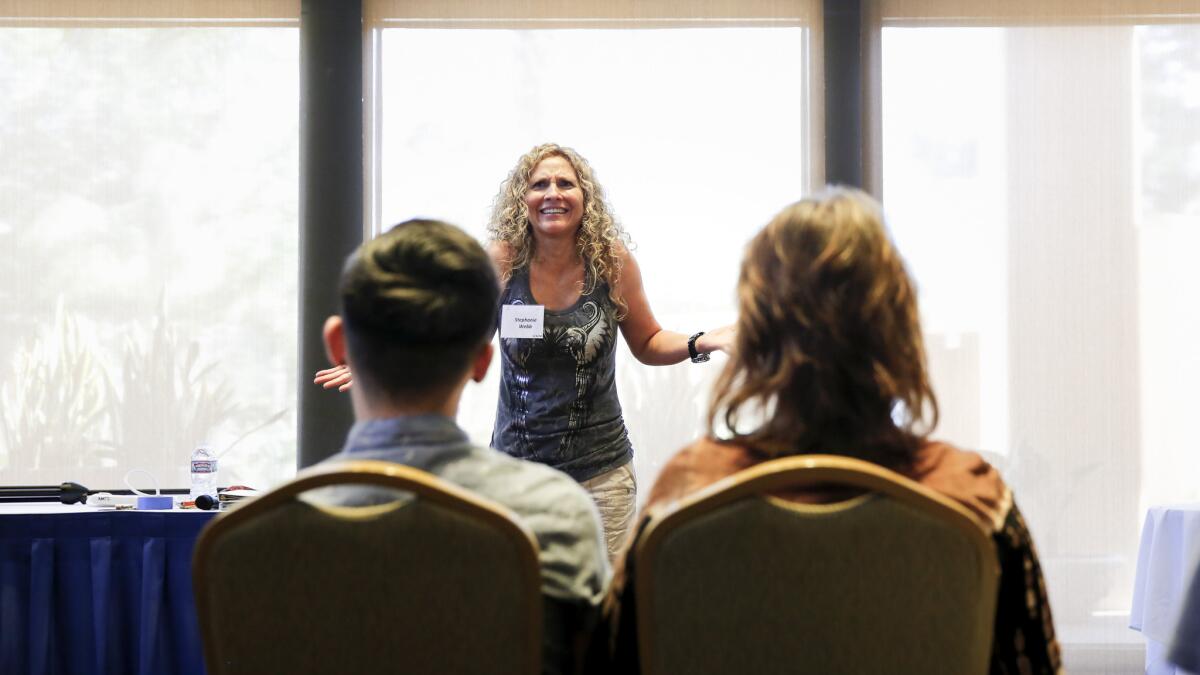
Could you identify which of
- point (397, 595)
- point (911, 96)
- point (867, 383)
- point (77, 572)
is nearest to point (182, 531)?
point (77, 572)

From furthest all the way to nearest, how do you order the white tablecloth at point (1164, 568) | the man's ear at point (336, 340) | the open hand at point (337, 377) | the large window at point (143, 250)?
the large window at point (143, 250)
the white tablecloth at point (1164, 568)
the open hand at point (337, 377)
the man's ear at point (336, 340)

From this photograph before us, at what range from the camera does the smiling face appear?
9.72 ft

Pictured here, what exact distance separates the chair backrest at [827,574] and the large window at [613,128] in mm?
3609

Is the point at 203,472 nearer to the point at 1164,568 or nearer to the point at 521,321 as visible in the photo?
the point at 521,321

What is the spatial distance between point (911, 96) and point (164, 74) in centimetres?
317

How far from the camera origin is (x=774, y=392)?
1.16 metres

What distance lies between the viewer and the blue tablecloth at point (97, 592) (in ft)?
9.99

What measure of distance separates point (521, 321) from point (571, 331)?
0.43 feet

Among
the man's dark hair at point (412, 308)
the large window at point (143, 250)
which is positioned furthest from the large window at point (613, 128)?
the man's dark hair at point (412, 308)

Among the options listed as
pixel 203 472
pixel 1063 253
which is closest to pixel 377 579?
pixel 203 472

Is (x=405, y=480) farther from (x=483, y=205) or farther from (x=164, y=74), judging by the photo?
(x=164, y=74)

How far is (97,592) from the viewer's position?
305cm

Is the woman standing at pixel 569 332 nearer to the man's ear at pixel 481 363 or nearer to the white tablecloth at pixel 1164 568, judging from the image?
the man's ear at pixel 481 363

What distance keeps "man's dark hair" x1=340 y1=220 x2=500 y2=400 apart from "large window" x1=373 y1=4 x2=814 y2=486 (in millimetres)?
3443
